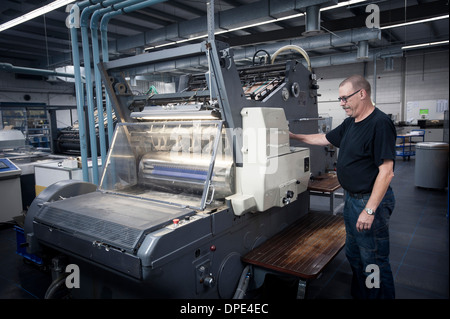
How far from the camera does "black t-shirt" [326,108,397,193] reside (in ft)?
6.76

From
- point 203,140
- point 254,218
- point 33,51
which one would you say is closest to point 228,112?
point 203,140

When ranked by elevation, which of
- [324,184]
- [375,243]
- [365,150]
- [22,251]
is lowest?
[22,251]

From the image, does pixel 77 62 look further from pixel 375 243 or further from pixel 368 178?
pixel 375 243

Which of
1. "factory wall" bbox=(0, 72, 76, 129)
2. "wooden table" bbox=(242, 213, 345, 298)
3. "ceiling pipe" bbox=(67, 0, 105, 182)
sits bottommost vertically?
"wooden table" bbox=(242, 213, 345, 298)

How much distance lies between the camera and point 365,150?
2.15m

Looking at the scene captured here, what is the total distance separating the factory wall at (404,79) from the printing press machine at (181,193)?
1037 centimetres

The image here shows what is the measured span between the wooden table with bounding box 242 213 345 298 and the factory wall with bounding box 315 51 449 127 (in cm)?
997

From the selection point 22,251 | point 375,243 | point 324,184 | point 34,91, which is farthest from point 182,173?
point 34,91

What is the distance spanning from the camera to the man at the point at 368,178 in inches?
81.0

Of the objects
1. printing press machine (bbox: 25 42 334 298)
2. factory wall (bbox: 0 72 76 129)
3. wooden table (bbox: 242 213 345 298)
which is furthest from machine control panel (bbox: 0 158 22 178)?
factory wall (bbox: 0 72 76 129)

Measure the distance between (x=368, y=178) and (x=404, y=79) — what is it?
491 inches

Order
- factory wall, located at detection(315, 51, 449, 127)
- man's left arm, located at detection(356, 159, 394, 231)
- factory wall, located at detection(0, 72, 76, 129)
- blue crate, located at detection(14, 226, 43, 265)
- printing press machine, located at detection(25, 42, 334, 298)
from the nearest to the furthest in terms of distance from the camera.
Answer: printing press machine, located at detection(25, 42, 334, 298), man's left arm, located at detection(356, 159, 394, 231), blue crate, located at detection(14, 226, 43, 265), factory wall, located at detection(315, 51, 449, 127), factory wall, located at detection(0, 72, 76, 129)

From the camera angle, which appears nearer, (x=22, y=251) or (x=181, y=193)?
(x=181, y=193)

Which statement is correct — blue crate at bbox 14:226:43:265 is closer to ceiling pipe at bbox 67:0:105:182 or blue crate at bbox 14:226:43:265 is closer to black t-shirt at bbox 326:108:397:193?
ceiling pipe at bbox 67:0:105:182
